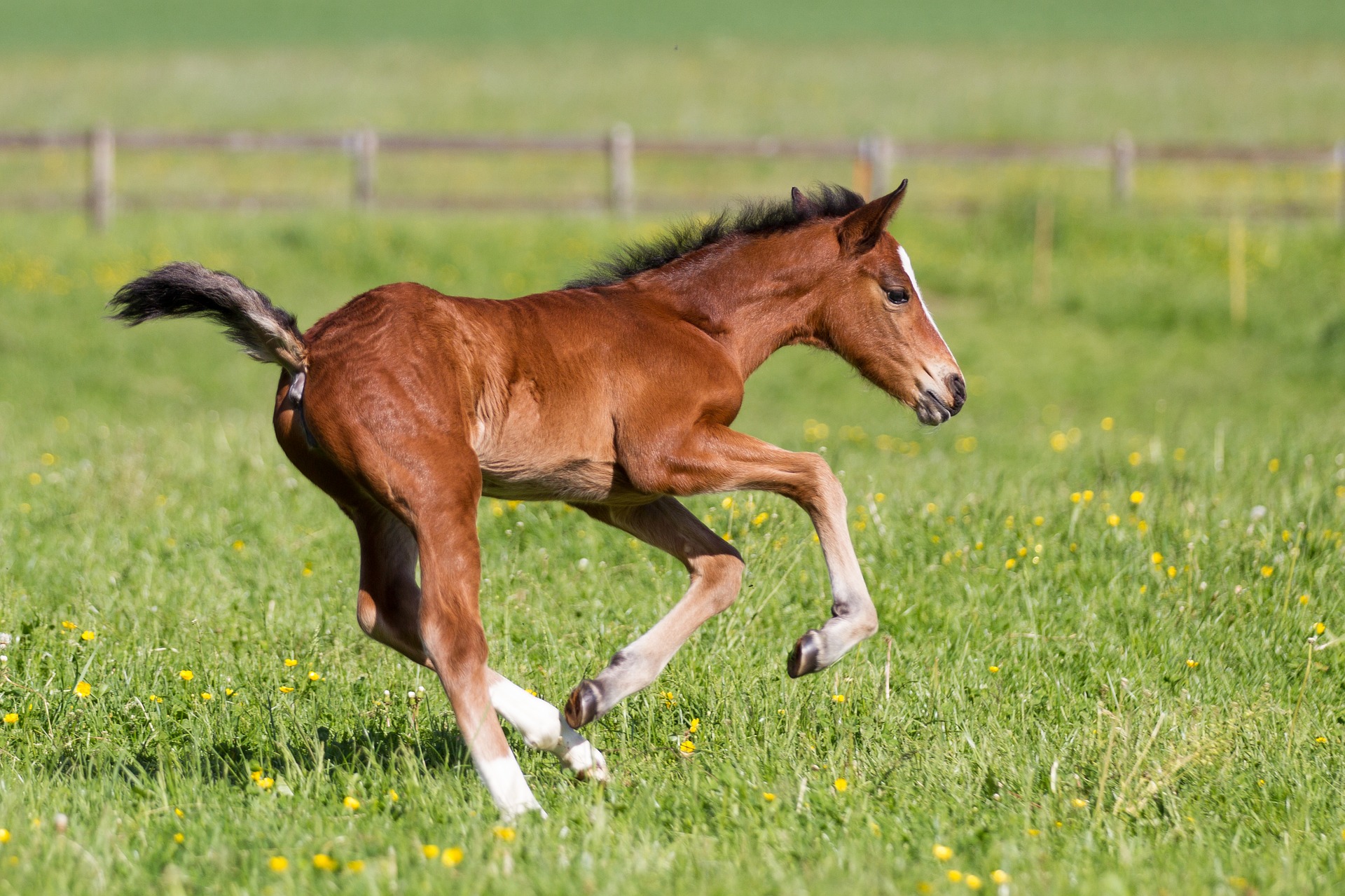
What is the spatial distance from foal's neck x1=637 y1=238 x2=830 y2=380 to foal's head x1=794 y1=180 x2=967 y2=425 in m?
0.07

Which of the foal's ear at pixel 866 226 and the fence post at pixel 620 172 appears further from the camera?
the fence post at pixel 620 172

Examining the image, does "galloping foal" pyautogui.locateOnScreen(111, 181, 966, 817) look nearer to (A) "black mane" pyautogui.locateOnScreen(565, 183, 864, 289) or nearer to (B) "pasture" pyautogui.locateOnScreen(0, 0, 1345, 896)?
(A) "black mane" pyautogui.locateOnScreen(565, 183, 864, 289)

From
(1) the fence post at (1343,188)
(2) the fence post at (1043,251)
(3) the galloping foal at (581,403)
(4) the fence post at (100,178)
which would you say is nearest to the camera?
(3) the galloping foal at (581,403)

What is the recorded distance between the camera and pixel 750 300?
4621 mm

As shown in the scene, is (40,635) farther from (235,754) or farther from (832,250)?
(832,250)

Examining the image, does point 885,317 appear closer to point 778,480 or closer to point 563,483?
point 778,480

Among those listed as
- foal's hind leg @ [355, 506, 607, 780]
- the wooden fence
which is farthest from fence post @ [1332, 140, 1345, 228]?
foal's hind leg @ [355, 506, 607, 780]

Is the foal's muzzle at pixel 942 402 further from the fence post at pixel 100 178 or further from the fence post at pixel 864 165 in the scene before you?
the fence post at pixel 100 178

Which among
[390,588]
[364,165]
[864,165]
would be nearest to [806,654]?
[390,588]

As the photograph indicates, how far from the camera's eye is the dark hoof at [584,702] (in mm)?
3895

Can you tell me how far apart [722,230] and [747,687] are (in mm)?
1584

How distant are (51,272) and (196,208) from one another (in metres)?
4.01

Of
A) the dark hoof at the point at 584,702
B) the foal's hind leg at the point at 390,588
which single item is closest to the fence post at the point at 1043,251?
the foal's hind leg at the point at 390,588

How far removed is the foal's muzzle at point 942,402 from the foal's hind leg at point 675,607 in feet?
2.66
